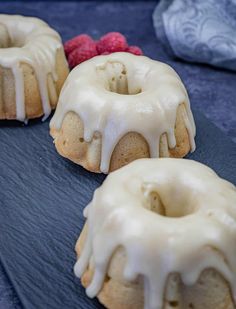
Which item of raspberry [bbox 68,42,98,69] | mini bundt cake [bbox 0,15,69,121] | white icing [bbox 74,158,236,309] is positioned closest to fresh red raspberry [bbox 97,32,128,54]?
raspberry [bbox 68,42,98,69]

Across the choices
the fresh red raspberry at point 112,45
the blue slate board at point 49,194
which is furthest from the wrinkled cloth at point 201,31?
the fresh red raspberry at point 112,45

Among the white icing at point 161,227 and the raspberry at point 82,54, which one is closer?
the white icing at point 161,227

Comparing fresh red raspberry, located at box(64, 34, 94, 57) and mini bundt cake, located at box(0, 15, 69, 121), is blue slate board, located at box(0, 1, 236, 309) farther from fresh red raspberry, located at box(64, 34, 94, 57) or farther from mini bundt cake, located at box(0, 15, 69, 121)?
fresh red raspberry, located at box(64, 34, 94, 57)

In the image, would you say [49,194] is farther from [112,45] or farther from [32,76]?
[112,45]

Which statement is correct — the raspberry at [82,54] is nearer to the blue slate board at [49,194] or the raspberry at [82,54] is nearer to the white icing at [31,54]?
the white icing at [31,54]

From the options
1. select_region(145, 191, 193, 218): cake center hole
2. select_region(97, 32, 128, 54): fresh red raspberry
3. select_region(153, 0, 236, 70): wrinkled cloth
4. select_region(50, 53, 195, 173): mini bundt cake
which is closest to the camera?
select_region(145, 191, 193, 218): cake center hole

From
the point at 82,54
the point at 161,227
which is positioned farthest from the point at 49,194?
the point at 82,54

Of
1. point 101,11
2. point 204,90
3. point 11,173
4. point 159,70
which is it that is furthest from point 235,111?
point 101,11
